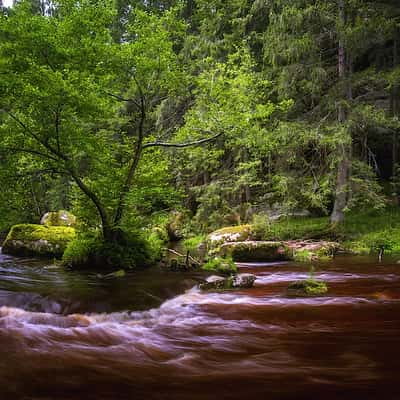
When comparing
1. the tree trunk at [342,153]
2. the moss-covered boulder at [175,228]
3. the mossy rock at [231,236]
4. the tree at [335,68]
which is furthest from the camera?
the moss-covered boulder at [175,228]

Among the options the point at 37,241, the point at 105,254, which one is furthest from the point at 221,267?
the point at 37,241

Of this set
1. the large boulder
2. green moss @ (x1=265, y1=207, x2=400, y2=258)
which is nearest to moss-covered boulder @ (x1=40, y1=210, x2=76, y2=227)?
green moss @ (x1=265, y1=207, x2=400, y2=258)

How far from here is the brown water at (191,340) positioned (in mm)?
2926

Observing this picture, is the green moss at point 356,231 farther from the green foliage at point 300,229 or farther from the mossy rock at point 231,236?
the mossy rock at point 231,236

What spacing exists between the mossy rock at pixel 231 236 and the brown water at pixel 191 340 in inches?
249

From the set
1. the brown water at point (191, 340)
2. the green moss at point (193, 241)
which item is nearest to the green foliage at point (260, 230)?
the green moss at point (193, 241)

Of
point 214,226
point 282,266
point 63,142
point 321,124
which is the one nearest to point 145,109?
point 63,142

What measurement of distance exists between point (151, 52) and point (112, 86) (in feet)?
4.09

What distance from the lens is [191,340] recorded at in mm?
4285

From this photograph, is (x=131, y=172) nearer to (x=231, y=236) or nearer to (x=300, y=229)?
(x=231, y=236)

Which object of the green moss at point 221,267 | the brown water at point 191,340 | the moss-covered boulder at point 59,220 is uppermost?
the moss-covered boulder at point 59,220

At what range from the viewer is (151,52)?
8.05m

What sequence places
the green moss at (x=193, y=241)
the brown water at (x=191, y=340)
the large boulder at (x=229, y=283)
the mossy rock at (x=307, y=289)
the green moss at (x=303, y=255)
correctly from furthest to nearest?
the green moss at (x=193, y=241), the green moss at (x=303, y=255), the large boulder at (x=229, y=283), the mossy rock at (x=307, y=289), the brown water at (x=191, y=340)

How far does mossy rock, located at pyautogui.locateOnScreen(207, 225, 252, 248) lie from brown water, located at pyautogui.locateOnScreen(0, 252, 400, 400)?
633 cm
